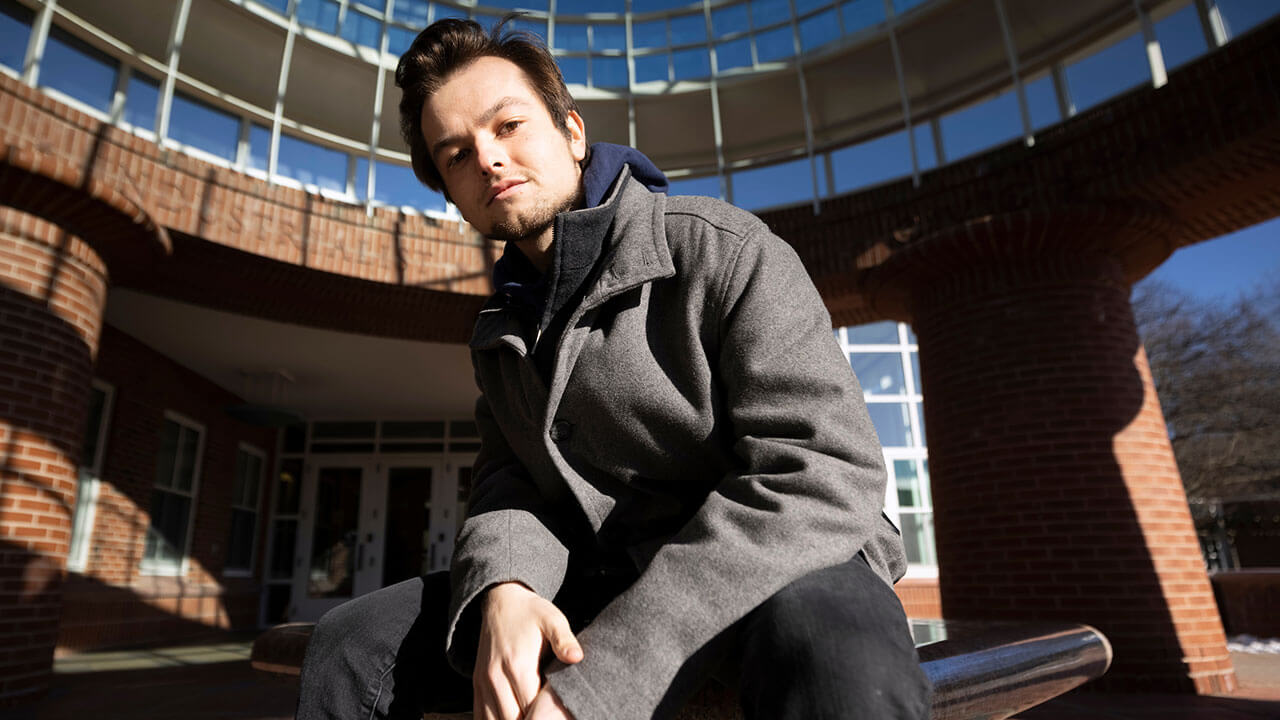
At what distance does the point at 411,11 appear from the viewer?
8.48 meters

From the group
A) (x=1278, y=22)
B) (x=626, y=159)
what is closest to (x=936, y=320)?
(x=1278, y=22)

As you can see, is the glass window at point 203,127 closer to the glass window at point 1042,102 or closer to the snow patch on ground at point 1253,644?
the glass window at point 1042,102

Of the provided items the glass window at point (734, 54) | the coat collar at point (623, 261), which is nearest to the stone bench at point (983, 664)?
the coat collar at point (623, 261)

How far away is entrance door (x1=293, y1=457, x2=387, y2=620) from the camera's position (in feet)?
41.4

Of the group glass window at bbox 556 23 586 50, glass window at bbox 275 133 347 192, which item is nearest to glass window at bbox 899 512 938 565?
glass window at bbox 556 23 586 50

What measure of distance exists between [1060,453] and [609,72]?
259 inches

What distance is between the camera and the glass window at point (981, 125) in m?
7.08

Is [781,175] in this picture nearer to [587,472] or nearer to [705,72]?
[705,72]

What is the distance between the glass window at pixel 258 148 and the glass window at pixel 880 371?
455 inches

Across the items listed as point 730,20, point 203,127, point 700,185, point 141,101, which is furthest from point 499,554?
point 730,20

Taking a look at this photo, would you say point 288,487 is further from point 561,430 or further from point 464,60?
point 561,430

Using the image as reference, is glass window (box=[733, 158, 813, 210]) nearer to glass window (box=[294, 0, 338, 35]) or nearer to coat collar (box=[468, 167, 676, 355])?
glass window (box=[294, 0, 338, 35])

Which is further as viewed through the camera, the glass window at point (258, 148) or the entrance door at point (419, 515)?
the entrance door at point (419, 515)

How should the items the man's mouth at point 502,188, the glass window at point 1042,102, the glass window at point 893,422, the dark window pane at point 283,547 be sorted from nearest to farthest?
1. the man's mouth at point 502,188
2. the glass window at point 1042,102
3. the dark window pane at point 283,547
4. the glass window at point 893,422
